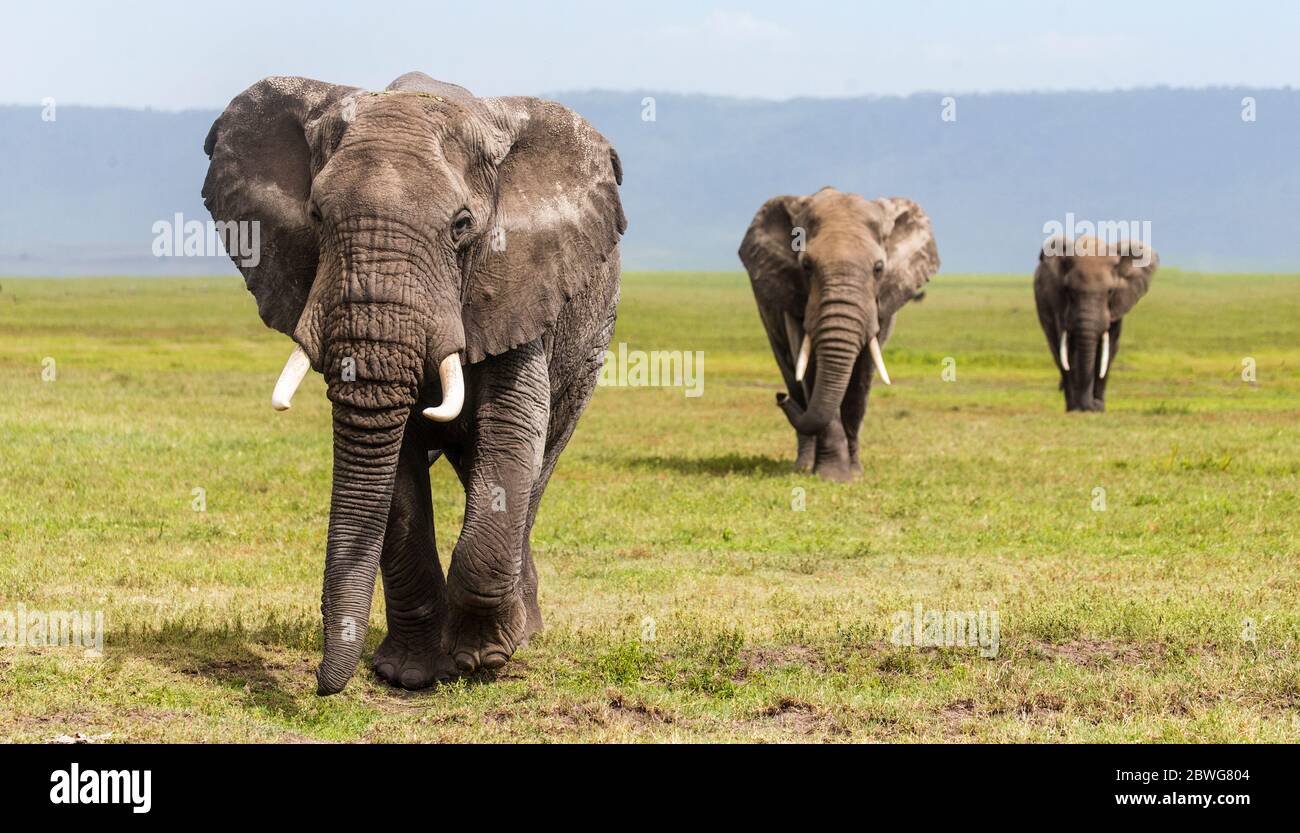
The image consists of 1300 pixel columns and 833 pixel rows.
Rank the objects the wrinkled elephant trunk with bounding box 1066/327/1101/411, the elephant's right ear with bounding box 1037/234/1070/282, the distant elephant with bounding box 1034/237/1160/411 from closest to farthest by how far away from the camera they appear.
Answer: the wrinkled elephant trunk with bounding box 1066/327/1101/411 < the distant elephant with bounding box 1034/237/1160/411 < the elephant's right ear with bounding box 1037/234/1070/282

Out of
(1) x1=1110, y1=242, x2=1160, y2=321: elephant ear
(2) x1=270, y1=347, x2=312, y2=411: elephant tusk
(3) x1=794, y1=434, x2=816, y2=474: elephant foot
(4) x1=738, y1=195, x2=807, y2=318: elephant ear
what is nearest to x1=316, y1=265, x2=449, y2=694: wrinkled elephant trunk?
(2) x1=270, y1=347, x2=312, y2=411: elephant tusk

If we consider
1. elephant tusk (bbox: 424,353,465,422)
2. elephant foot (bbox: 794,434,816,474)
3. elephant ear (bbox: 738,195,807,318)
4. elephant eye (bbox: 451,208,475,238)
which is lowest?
elephant foot (bbox: 794,434,816,474)

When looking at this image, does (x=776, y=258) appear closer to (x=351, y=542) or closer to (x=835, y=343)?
(x=835, y=343)

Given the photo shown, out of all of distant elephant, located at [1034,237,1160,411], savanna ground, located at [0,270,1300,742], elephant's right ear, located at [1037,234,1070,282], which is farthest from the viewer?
elephant's right ear, located at [1037,234,1070,282]

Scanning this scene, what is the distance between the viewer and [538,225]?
8.92 meters

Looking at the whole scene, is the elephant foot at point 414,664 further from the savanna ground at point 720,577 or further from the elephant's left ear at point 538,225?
the elephant's left ear at point 538,225

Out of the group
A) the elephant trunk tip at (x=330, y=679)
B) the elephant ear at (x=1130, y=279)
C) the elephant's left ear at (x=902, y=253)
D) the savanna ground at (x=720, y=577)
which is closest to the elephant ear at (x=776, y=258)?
the elephant's left ear at (x=902, y=253)

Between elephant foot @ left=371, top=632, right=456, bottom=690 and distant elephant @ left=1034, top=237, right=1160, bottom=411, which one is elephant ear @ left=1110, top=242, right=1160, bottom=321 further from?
elephant foot @ left=371, top=632, right=456, bottom=690

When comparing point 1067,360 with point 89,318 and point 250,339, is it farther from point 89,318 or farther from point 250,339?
point 89,318

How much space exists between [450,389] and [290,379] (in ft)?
2.34

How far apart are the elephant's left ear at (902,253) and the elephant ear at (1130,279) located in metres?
11.9

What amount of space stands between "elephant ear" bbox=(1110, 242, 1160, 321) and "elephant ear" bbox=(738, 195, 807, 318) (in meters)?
12.9

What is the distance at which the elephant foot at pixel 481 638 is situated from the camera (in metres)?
8.97

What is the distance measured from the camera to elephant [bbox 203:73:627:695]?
7.65m
